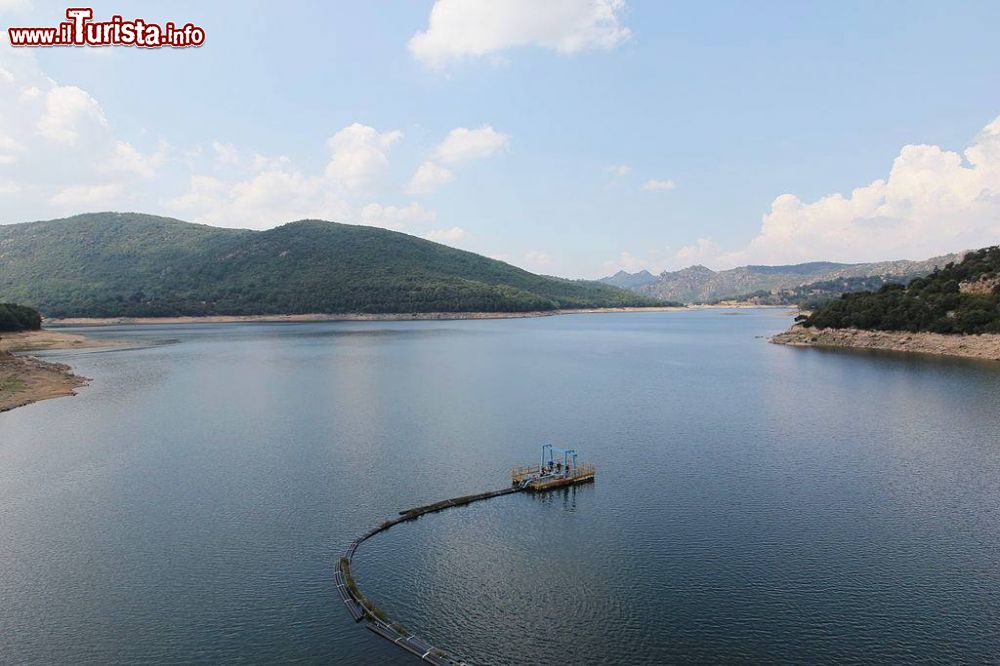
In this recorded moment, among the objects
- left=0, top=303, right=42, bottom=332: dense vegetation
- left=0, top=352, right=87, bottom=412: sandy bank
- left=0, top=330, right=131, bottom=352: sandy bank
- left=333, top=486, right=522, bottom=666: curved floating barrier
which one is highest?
left=0, top=303, right=42, bottom=332: dense vegetation

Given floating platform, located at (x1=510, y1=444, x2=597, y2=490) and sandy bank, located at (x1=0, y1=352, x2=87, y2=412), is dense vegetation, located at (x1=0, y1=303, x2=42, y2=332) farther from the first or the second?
floating platform, located at (x1=510, y1=444, x2=597, y2=490)

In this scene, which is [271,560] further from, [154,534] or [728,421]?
[728,421]

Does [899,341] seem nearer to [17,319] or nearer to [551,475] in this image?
[551,475]

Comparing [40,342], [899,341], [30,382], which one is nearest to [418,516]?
[30,382]

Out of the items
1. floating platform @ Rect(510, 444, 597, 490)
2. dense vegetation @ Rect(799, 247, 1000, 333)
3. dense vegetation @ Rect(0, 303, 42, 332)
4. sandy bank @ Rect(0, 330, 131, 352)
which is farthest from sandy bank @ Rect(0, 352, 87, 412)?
dense vegetation @ Rect(799, 247, 1000, 333)

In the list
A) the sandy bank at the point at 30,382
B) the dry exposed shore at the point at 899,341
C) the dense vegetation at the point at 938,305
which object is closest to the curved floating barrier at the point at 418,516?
the sandy bank at the point at 30,382

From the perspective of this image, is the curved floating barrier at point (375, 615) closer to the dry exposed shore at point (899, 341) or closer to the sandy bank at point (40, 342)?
the dry exposed shore at point (899, 341)

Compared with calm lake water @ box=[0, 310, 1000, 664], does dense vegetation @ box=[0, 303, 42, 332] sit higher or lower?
higher

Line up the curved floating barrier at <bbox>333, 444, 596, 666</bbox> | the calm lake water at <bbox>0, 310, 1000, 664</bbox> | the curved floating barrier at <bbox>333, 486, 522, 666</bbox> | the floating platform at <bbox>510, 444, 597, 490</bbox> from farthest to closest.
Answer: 1. the floating platform at <bbox>510, 444, 597, 490</bbox>
2. the calm lake water at <bbox>0, 310, 1000, 664</bbox>
3. the curved floating barrier at <bbox>333, 444, 596, 666</bbox>
4. the curved floating barrier at <bbox>333, 486, 522, 666</bbox>
